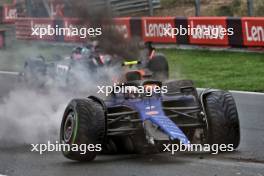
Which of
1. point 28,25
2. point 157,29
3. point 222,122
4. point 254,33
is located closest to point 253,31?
point 254,33

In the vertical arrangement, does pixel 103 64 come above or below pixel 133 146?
above

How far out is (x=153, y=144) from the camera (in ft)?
24.0

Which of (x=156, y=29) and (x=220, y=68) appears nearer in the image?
Result: (x=220, y=68)

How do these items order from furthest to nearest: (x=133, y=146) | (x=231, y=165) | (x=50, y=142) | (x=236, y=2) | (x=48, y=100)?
(x=236, y=2), (x=48, y=100), (x=50, y=142), (x=133, y=146), (x=231, y=165)

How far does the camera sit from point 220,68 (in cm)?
1722

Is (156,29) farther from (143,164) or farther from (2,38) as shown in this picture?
(143,164)

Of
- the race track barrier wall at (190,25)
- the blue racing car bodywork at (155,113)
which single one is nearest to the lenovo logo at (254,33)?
the race track barrier wall at (190,25)

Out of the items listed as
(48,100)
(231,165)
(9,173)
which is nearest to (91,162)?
(9,173)

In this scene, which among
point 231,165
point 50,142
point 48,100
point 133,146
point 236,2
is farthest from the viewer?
point 236,2

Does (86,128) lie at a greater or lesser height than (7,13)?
lesser

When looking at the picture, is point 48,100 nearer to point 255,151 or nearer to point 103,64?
point 103,64

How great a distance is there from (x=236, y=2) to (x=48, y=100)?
1572 cm

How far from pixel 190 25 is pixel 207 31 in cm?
65

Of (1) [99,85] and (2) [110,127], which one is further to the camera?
(1) [99,85]
